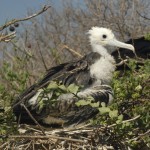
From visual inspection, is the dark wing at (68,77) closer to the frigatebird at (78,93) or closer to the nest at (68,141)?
the frigatebird at (78,93)

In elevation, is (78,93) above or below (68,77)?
below

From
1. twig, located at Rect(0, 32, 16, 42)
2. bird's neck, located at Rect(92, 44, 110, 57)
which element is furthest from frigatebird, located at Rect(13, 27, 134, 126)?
twig, located at Rect(0, 32, 16, 42)

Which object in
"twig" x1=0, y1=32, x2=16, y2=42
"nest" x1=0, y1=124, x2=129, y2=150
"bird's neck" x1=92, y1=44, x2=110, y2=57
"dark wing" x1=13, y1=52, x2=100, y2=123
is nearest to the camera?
"twig" x1=0, y1=32, x2=16, y2=42

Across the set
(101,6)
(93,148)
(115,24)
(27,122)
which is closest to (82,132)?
(93,148)

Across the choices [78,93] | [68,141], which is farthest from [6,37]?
[78,93]

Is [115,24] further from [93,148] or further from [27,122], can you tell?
[93,148]

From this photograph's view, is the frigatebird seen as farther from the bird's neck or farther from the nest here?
the nest

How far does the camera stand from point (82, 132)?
300cm

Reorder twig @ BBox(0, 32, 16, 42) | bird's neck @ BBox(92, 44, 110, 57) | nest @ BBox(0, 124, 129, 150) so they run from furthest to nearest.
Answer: bird's neck @ BBox(92, 44, 110, 57), nest @ BBox(0, 124, 129, 150), twig @ BBox(0, 32, 16, 42)

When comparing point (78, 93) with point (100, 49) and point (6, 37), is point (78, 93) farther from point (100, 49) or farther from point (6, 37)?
point (6, 37)

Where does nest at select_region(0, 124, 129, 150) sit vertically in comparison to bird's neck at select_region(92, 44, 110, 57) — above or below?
below

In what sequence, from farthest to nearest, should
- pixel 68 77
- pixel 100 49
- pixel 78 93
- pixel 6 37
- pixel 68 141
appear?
pixel 100 49
pixel 68 77
pixel 78 93
pixel 68 141
pixel 6 37

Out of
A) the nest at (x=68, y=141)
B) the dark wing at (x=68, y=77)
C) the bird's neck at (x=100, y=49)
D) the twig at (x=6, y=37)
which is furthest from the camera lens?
the bird's neck at (x=100, y=49)

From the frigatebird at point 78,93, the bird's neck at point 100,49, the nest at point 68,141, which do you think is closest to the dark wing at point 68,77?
the frigatebird at point 78,93
